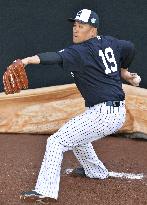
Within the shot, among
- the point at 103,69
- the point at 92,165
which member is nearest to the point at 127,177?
the point at 92,165

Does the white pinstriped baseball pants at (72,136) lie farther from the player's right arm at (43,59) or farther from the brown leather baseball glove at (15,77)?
the player's right arm at (43,59)

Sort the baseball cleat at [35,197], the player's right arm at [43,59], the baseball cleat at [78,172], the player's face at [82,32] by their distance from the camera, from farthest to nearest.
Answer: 1. the baseball cleat at [78,172]
2. the player's face at [82,32]
3. the baseball cleat at [35,197]
4. the player's right arm at [43,59]

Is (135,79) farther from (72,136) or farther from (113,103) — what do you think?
(72,136)

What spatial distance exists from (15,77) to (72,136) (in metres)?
0.73

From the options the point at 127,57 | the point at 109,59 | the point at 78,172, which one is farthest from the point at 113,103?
the point at 78,172

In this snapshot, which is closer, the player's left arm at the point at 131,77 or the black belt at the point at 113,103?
the black belt at the point at 113,103

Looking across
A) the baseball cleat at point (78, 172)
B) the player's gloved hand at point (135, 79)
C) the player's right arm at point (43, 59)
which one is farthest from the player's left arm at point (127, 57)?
the baseball cleat at point (78, 172)

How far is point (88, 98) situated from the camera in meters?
5.06

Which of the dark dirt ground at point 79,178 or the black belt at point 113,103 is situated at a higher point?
the black belt at point 113,103

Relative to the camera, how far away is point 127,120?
7.23 meters

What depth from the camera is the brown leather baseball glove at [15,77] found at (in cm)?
461

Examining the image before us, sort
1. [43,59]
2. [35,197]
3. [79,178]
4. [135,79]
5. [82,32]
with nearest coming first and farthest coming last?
[43,59], [35,197], [82,32], [135,79], [79,178]

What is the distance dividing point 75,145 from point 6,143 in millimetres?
2088

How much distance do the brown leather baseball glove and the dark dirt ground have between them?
0.96 metres
